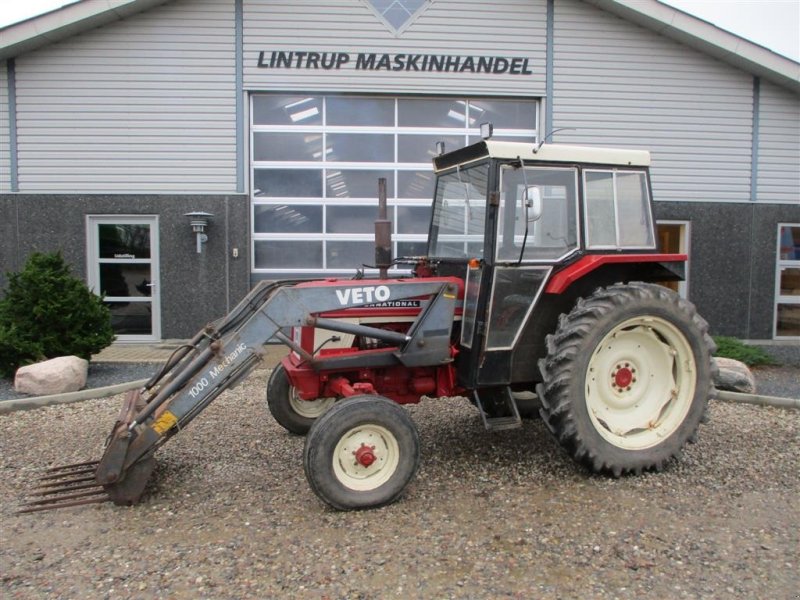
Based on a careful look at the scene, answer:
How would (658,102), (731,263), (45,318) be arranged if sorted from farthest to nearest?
1. (731,263)
2. (658,102)
3. (45,318)

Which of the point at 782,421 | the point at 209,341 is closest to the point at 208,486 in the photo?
the point at 209,341

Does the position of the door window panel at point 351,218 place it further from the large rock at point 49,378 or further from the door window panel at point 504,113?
the large rock at point 49,378

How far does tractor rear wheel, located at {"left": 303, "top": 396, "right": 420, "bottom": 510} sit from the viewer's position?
3842 mm

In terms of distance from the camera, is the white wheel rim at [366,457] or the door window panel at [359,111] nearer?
the white wheel rim at [366,457]

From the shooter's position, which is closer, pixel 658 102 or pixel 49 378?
pixel 49 378

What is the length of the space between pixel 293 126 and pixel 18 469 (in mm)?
7215

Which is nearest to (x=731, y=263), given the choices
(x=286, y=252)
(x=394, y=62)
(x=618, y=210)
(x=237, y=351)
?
(x=394, y=62)

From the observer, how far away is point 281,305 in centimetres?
420

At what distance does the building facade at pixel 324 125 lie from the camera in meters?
10.3

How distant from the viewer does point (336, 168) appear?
35.0 feet

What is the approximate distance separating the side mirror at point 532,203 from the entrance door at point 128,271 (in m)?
7.93

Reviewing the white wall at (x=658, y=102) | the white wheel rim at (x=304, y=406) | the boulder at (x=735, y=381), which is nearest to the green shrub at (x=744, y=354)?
the boulder at (x=735, y=381)

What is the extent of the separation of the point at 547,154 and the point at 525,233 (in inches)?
28.3

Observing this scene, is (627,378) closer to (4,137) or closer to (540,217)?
(540,217)
